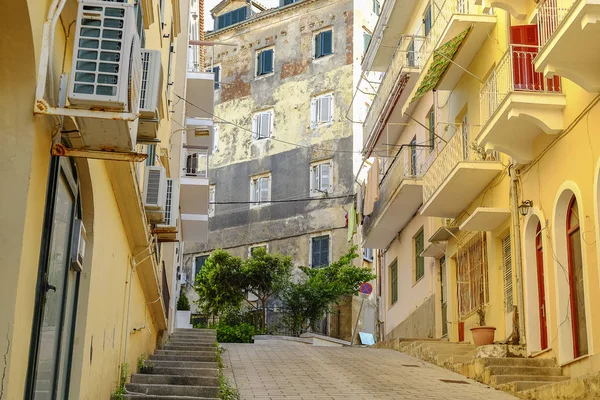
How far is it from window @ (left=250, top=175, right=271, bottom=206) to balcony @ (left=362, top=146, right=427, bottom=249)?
1173 cm

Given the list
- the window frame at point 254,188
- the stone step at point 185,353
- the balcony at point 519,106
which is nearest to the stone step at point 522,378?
the balcony at point 519,106

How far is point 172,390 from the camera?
517 inches

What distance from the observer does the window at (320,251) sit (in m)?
36.1

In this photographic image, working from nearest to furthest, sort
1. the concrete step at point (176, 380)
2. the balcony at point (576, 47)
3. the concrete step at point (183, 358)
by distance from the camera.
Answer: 1. the balcony at point (576, 47)
2. the concrete step at point (176, 380)
3. the concrete step at point (183, 358)

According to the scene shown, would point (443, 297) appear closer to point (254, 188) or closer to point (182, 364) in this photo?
point (182, 364)

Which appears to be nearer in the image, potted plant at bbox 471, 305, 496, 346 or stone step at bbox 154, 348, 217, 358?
potted plant at bbox 471, 305, 496, 346

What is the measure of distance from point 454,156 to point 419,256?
21.4 feet

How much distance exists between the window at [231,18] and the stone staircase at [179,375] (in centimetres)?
2506

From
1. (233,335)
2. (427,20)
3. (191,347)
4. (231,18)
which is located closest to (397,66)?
(427,20)

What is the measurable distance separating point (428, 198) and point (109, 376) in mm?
10100

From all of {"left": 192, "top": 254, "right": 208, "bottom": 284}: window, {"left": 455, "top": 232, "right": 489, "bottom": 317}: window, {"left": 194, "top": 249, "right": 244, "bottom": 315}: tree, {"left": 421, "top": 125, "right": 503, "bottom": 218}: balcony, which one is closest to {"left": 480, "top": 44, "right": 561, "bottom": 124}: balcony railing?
{"left": 421, "top": 125, "right": 503, "bottom": 218}: balcony

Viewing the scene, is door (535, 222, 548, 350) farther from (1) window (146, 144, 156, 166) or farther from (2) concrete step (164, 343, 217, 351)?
(2) concrete step (164, 343, 217, 351)

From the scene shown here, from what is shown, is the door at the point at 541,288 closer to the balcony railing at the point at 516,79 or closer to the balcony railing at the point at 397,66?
the balcony railing at the point at 516,79

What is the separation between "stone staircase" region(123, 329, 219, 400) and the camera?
1300 centimetres
